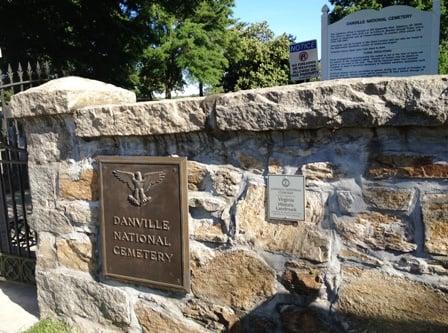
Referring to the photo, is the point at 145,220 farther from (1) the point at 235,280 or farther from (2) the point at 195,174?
(1) the point at 235,280

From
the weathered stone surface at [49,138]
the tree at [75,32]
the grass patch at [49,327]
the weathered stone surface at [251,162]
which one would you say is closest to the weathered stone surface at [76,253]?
the grass patch at [49,327]

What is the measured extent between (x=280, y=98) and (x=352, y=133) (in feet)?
1.04

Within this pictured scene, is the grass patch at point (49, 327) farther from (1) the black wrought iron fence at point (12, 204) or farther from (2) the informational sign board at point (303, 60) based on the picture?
(2) the informational sign board at point (303, 60)

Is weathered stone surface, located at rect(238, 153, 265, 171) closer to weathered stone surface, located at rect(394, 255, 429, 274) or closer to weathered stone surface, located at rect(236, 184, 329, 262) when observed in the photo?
weathered stone surface, located at rect(236, 184, 329, 262)

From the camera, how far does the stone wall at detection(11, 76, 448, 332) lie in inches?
63.1

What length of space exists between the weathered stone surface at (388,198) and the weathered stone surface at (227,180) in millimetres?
567

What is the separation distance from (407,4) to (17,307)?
1591 cm

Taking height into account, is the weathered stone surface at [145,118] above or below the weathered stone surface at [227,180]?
above

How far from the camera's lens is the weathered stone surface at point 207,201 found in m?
2.02

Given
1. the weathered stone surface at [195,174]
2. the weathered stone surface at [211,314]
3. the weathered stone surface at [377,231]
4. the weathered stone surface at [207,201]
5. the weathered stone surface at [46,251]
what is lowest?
the weathered stone surface at [211,314]

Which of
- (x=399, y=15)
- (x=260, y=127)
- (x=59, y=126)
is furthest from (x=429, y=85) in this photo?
(x=399, y=15)

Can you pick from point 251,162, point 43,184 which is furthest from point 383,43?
point 43,184

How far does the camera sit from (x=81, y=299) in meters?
2.53

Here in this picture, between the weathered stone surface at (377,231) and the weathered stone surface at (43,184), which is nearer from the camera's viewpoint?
the weathered stone surface at (377,231)
